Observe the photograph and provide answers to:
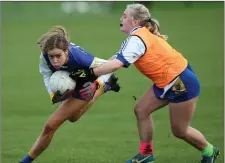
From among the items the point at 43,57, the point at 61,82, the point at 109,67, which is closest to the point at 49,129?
the point at 61,82

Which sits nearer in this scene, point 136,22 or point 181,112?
point 181,112

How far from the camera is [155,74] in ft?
22.7

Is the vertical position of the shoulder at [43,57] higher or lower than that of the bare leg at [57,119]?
higher

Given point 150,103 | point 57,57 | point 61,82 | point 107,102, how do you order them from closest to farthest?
point 57,57 → point 61,82 → point 150,103 → point 107,102

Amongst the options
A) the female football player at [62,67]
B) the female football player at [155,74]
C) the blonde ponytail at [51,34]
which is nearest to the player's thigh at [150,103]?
the female football player at [155,74]

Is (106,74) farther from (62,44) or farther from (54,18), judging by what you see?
(54,18)

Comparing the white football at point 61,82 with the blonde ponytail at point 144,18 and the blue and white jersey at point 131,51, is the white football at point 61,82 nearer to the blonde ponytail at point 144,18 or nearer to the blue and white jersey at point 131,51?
the blue and white jersey at point 131,51

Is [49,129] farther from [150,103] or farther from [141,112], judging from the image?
[150,103]

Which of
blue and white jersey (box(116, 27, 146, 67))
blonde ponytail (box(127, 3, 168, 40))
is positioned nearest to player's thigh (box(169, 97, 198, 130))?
blue and white jersey (box(116, 27, 146, 67))

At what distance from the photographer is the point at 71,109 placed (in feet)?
23.1

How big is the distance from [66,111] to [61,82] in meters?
0.36

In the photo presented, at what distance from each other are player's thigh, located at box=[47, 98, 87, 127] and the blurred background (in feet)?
2.62

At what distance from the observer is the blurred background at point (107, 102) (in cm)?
823

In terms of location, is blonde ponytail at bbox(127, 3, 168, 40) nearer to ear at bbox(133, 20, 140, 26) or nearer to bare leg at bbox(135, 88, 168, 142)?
ear at bbox(133, 20, 140, 26)
